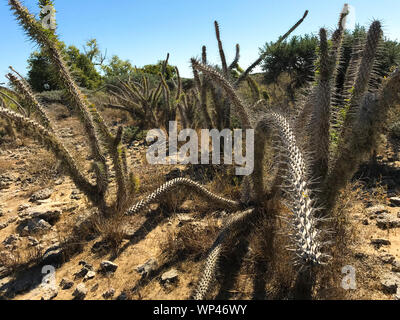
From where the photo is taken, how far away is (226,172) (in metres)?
3.86

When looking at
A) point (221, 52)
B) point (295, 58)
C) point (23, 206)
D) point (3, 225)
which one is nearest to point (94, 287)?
point (3, 225)

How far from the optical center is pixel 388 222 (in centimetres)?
261

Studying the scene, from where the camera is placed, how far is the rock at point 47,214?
3.20 m

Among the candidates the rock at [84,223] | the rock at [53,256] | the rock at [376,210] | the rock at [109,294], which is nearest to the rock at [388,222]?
the rock at [376,210]

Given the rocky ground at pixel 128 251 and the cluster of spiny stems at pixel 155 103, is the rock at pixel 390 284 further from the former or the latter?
the cluster of spiny stems at pixel 155 103

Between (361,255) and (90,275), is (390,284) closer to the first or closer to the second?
(361,255)

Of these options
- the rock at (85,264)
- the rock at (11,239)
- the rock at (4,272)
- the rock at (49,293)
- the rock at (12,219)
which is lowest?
the rock at (49,293)

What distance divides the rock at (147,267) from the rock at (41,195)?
246cm

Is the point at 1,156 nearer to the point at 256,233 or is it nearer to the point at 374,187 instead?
the point at 256,233
